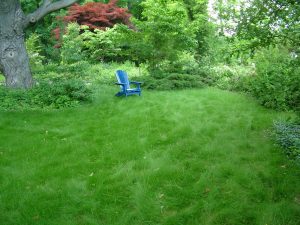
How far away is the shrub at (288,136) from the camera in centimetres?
447

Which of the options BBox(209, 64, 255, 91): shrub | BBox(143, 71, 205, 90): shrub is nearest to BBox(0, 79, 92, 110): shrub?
BBox(143, 71, 205, 90): shrub

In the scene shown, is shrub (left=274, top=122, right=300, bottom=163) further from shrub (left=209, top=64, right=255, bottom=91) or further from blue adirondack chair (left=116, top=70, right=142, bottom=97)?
shrub (left=209, top=64, right=255, bottom=91)

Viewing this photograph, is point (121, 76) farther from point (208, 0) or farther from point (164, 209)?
point (208, 0)

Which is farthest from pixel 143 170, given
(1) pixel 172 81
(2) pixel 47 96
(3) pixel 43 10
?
(1) pixel 172 81

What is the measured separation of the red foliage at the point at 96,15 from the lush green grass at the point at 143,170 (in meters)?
11.0

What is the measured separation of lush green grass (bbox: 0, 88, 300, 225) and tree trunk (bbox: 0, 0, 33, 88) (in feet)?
6.68

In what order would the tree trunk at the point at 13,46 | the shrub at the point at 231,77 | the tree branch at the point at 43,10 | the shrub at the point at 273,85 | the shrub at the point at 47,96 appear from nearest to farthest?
1. the shrub at the point at 273,85
2. the shrub at the point at 47,96
3. the tree trunk at the point at 13,46
4. the tree branch at the point at 43,10
5. the shrub at the point at 231,77

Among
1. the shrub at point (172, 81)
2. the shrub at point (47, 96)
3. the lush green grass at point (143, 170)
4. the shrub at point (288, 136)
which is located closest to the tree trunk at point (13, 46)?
the shrub at point (47, 96)

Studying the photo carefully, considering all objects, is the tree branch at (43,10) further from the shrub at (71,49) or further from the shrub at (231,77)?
the shrub at (231,77)

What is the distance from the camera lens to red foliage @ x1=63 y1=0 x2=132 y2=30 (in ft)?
54.6

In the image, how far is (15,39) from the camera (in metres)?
8.22

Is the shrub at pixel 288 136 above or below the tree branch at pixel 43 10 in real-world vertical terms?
below

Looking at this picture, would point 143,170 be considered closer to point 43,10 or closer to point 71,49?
point 43,10

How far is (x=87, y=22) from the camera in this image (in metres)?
16.9
